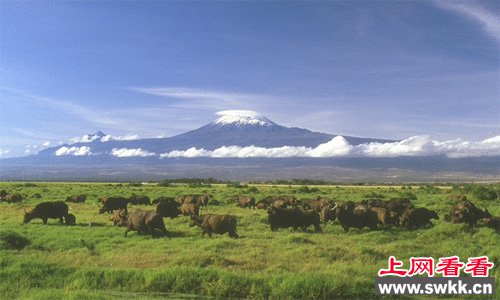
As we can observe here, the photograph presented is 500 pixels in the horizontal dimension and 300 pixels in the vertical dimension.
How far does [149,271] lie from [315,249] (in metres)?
5.72

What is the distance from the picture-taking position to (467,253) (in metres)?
15.2

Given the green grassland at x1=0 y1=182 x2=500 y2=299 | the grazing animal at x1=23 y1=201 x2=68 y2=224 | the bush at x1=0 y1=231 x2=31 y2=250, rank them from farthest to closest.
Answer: the grazing animal at x1=23 y1=201 x2=68 y2=224, the bush at x1=0 y1=231 x2=31 y2=250, the green grassland at x1=0 y1=182 x2=500 y2=299

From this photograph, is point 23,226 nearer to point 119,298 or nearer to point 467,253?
point 119,298

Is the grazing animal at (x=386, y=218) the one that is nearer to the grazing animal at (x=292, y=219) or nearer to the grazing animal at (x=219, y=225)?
the grazing animal at (x=292, y=219)

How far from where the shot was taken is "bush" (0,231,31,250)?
15.6 meters

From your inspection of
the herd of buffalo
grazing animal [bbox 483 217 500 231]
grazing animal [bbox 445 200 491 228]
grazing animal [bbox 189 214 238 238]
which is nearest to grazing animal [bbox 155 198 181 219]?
the herd of buffalo

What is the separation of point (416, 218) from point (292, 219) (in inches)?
231

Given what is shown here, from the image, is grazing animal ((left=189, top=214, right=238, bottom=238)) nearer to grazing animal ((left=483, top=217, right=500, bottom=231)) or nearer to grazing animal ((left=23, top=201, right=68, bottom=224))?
grazing animal ((left=23, top=201, right=68, bottom=224))

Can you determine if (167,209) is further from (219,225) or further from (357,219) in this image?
(357,219)

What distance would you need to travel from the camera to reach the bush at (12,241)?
15608 millimetres

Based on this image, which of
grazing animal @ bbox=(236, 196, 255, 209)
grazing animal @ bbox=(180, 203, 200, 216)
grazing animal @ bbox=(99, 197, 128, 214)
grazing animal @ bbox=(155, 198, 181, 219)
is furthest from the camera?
grazing animal @ bbox=(236, 196, 255, 209)

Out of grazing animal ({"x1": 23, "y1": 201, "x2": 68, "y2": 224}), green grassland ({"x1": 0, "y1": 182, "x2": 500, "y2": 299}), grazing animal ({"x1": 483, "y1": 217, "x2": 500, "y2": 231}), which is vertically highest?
grazing animal ({"x1": 23, "y1": 201, "x2": 68, "y2": 224})

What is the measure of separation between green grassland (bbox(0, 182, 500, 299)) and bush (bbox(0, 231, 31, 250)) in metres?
0.04

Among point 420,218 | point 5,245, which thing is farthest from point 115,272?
point 420,218
